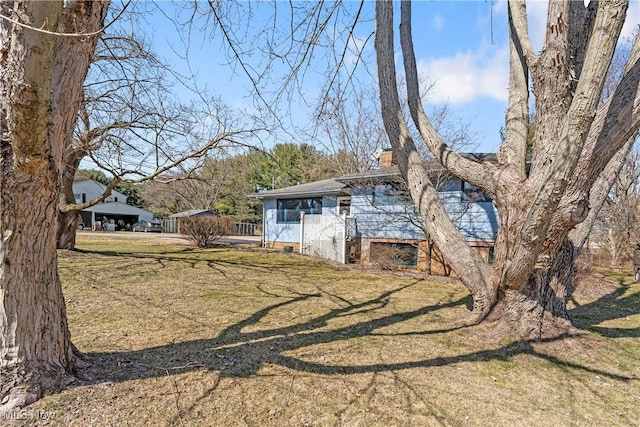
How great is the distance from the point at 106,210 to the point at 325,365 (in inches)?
1608

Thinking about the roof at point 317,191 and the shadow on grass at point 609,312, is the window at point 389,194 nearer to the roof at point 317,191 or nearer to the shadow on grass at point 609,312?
the roof at point 317,191

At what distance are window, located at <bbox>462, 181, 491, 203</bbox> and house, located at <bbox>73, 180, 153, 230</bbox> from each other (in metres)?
35.2

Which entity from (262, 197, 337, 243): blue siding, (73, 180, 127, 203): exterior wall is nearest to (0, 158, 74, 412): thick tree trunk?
(262, 197, 337, 243): blue siding

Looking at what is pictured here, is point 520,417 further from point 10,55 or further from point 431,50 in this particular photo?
point 431,50

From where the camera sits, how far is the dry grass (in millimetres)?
2605

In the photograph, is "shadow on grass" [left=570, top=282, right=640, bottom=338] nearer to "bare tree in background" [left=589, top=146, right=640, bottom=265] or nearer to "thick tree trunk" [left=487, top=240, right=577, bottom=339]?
"thick tree trunk" [left=487, top=240, right=577, bottom=339]

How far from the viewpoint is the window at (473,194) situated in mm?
10609

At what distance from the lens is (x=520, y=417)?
105 inches

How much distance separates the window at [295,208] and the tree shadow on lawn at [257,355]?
1058cm

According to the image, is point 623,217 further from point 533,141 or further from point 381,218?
point 533,141

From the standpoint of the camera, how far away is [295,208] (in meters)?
16.0

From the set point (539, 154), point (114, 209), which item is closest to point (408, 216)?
point (539, 154)

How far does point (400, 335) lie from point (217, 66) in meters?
4.30

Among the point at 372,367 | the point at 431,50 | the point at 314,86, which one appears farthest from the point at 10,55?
the point at 431,50
